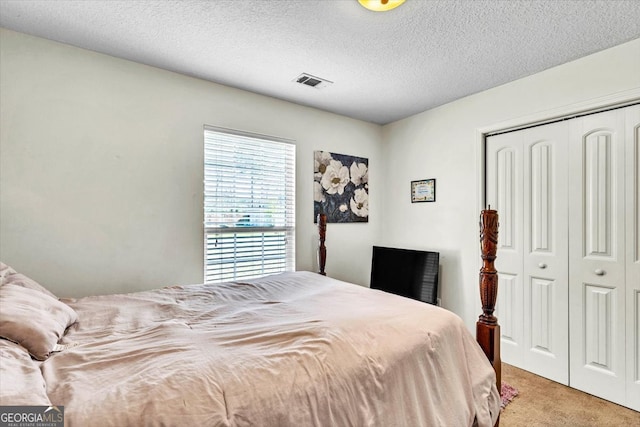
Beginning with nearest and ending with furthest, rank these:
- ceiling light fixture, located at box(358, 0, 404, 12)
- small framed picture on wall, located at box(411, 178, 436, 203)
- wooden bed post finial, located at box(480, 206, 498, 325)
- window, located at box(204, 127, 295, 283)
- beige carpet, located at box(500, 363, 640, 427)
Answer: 1. wooden bed post finial, located at box(480, 206, 498, 325)
2. ceiling light fixture, located at box(358, 0, 404, 12)
3. beige carpet, located at box(500, 363, 640, 427)
4. window, located at box(204, 127, 295, 283)
5. small framed picture on wall, located at box(411, 178, 436, 203)

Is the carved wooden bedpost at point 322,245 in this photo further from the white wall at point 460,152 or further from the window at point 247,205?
the white wall at point 460,152

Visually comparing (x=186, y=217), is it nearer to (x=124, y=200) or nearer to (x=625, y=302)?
(x=124, y=200)

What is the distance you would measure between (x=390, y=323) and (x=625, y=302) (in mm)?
2042

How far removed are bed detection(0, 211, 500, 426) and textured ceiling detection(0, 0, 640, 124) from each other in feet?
5.46

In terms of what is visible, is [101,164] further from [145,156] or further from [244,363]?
[244,363]

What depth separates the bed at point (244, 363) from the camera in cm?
89

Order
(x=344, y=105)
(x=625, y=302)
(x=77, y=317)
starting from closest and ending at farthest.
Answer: (x=77, y=317) < (x=625, y=302) < (x=344, y=105)

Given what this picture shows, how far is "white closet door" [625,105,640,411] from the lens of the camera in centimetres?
215

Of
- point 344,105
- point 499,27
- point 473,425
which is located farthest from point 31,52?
point 473,425

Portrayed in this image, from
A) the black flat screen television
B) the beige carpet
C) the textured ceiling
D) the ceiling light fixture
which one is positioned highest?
the textured ceiling

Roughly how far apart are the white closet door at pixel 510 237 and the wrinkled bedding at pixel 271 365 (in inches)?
61.6

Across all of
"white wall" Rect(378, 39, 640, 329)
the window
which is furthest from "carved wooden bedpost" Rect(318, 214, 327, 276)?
"white wall" Rect(378, 39, 640, 329)

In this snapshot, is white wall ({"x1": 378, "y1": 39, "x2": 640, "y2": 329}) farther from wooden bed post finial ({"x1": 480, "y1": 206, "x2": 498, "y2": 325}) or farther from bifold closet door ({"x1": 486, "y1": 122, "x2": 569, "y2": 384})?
wooden bed post finial ({"x1": 480, "y1": 206, "x2": 498, "y2": 325})

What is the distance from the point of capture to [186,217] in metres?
2.73
